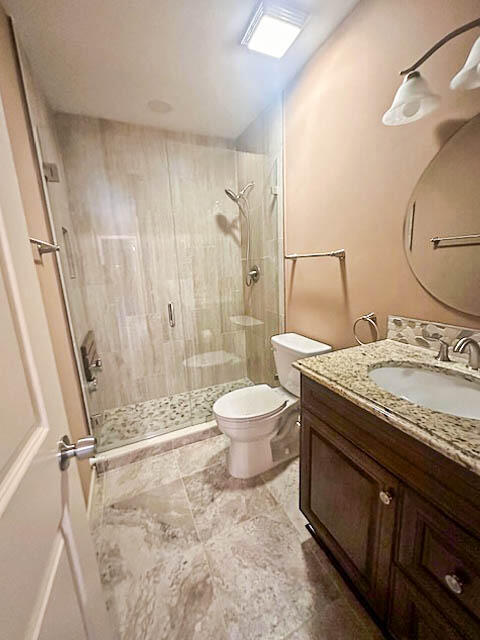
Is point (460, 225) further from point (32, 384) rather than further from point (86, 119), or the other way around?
point (86, 119)

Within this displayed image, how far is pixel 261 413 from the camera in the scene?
1556 mm

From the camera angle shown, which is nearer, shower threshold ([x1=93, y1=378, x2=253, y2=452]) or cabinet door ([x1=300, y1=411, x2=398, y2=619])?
cabinet door ([x1=300, y1=411, x2=398, y2=619])

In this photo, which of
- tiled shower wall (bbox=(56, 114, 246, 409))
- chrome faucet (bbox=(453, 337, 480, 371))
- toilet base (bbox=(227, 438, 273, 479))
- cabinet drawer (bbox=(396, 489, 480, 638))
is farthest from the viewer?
tiled shower wall (bbox=(56, 114, 246, 409))

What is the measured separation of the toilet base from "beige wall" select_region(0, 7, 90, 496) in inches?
33.3

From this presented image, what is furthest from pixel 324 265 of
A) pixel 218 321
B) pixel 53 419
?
pixel 53 419

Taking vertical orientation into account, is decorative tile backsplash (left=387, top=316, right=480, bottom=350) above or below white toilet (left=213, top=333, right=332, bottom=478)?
above

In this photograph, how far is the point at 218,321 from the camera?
2.68m

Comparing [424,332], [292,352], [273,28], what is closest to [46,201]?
[273,28]

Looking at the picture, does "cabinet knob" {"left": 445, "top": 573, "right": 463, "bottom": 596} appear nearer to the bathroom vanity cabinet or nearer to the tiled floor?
the bathroom vanity cabinet

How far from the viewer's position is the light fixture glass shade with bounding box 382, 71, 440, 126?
2.96 ft

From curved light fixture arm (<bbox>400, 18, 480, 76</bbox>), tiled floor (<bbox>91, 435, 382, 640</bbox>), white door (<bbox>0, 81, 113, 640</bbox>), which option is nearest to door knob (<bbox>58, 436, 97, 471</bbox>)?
white door (<bbox>0, 81, 113, 640</bbox>)

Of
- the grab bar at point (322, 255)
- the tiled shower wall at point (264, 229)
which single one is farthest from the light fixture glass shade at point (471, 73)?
the tiled shower wall at point (264, 229)

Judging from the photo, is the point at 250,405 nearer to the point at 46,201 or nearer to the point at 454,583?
the point at 454,583

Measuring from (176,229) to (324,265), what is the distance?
1.46m
